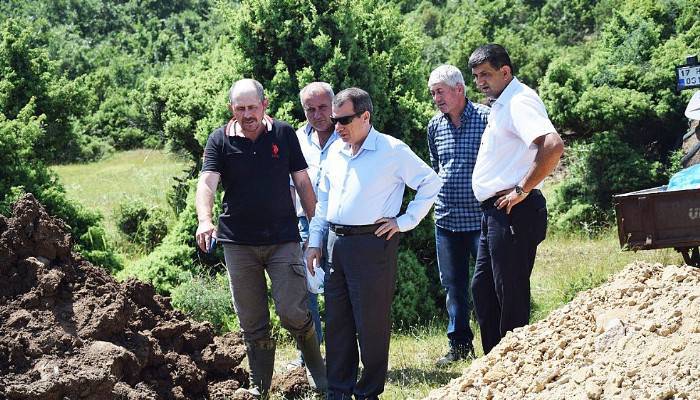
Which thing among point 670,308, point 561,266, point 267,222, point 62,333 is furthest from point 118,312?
point 561,266

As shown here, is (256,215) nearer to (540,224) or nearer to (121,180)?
(540,224)

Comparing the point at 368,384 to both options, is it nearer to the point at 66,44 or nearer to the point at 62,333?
the point at 62,333

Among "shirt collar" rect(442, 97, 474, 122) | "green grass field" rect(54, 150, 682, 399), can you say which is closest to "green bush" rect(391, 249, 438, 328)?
"green grass field" rect(54, 150, 682, 399)

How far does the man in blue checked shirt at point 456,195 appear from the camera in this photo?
23.4 ft

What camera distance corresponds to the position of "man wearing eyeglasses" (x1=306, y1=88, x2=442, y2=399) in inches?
231

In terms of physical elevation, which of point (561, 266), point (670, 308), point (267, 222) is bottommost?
point (561, 266)

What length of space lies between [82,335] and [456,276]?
114 inches

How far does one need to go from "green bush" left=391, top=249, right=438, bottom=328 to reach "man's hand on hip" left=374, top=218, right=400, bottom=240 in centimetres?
271

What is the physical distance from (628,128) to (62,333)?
11.5m

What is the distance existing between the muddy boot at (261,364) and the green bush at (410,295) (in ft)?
7.38

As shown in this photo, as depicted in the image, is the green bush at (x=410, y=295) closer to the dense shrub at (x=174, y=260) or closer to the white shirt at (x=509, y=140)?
the dense shrub at (x=174, y=260)

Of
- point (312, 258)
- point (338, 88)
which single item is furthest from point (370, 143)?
point (338, 88)

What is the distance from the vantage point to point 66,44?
51781mm

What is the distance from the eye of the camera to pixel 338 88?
28.6ft
